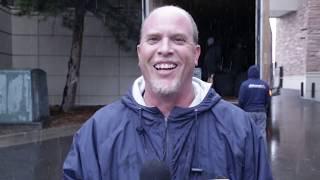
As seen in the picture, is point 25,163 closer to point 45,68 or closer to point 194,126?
point 194,126

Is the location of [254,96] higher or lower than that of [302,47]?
lower

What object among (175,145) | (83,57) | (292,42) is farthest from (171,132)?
(292,42)

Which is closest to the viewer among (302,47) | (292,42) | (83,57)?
(83,57)

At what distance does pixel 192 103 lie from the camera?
89.8 inches

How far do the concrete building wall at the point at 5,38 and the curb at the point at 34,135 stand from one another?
430 centimetres

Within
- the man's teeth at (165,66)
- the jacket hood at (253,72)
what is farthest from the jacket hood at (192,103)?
the jacket hood at (253,72)

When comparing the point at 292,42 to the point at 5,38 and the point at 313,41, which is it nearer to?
the point at 313,41

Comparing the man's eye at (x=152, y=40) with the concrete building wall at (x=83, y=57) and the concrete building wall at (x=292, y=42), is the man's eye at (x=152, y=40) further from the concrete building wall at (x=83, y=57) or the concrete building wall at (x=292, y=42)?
the concrete building wall at (x=292, y=42)

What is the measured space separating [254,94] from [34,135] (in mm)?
5080

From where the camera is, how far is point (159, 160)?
206 centimetres

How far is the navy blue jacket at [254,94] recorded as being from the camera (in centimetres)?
990

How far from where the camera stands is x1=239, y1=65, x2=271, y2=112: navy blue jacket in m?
9.90

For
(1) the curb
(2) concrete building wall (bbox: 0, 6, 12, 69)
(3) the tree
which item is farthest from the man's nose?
(2) concrete building wall (bbox: 0, 6, 12, 69)

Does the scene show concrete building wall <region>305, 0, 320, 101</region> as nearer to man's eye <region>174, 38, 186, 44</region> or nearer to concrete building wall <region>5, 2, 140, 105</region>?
concrete building wall <region>5, 2, 140, 105</region>
